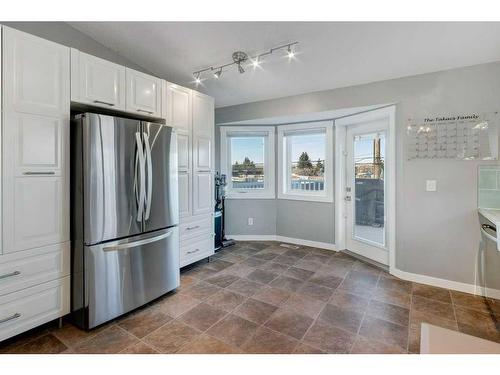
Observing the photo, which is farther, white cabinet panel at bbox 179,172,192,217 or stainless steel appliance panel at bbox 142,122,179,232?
white cabinet panel at bbox 179,172,192,217

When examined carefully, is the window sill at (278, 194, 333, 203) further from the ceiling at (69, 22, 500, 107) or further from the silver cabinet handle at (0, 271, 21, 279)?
the silver cabinet handle at (0, 271, 21, 279)

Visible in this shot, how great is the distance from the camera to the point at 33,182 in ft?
Answer: 6.12

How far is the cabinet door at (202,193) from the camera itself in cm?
323

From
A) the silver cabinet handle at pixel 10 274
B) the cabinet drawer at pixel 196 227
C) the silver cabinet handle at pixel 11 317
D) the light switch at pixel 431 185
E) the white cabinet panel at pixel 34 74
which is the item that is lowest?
the silver cabinet handle at pixel 11 317

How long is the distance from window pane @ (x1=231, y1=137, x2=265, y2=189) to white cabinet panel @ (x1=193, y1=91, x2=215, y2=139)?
124cm

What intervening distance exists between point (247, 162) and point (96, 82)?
9.18 feet

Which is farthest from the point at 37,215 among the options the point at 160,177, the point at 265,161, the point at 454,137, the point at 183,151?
the point at 454,137

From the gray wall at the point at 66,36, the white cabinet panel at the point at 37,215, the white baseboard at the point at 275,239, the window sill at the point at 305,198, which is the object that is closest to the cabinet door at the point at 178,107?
the gray wall at the point at 66,36

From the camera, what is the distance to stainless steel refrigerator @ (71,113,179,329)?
6.59 ft

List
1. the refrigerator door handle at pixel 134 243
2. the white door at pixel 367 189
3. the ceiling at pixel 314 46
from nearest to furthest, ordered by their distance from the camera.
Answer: the refrigerator door handle at pixel 134 243 < the ceiling at pixel 314 46 < the white door at pixel 367 189

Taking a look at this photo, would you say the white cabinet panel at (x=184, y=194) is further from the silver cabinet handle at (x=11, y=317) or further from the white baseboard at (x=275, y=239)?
the white baseboard at (x=275, y=239)

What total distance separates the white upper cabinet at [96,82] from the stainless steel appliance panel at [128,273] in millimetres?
1238

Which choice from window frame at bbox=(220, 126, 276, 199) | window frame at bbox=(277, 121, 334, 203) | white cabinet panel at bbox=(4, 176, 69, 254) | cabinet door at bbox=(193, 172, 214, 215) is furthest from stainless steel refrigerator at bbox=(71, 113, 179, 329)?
window frame at bbox=(277, 121, 334, 203)

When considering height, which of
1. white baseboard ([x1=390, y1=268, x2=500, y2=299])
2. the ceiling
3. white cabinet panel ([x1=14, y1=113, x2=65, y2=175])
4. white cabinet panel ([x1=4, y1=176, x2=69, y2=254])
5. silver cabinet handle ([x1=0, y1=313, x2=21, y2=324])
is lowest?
white baseboard ([x1=390, y1=268, x2=500, y2=299])
